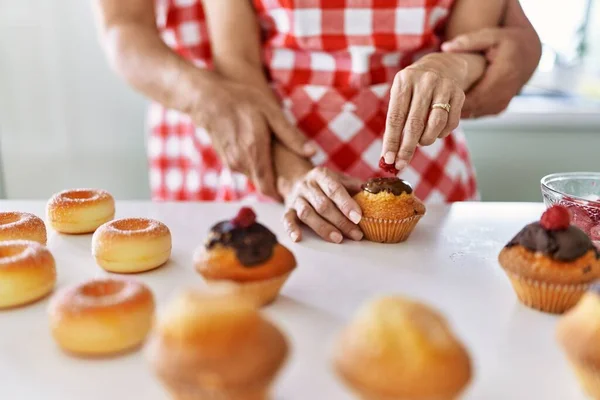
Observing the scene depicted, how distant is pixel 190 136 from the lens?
66.1 inches

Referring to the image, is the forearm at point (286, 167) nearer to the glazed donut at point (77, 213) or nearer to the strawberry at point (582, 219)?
the glazed donut at point (77, 213)

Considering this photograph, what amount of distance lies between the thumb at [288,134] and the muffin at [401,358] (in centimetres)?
79

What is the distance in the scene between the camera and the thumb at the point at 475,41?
4.45 ft

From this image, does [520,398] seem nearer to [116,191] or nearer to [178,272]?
[178,272]

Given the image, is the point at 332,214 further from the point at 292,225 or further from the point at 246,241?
the point at 246,241

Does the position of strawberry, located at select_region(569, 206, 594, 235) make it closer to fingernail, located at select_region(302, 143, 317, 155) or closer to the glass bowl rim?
the glass bowl rim

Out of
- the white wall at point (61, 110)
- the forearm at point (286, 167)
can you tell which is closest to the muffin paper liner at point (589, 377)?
the forearm at point (286, 167)

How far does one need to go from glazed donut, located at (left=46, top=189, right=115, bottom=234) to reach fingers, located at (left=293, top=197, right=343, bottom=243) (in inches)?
14.3

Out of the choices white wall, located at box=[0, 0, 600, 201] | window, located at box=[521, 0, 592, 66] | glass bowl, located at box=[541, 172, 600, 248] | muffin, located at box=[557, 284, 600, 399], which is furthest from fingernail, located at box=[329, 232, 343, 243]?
window, located at box=[521, 0, 592, 66]

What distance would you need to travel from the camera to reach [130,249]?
94 cm

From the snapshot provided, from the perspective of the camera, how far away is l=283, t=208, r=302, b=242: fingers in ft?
3.60

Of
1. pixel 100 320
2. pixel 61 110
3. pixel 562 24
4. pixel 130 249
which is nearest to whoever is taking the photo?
pixel 100 320

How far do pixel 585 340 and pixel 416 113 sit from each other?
56 centimetres

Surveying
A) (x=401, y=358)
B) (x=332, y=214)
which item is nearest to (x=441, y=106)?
(x=332, y=214)
